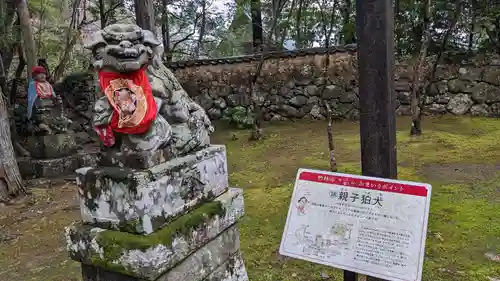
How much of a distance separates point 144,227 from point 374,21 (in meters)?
1.38

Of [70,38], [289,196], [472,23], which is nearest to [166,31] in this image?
[70,38]

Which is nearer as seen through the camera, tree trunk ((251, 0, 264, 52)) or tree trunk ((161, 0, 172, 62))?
tree trunk ((251, 0, 264, 52))

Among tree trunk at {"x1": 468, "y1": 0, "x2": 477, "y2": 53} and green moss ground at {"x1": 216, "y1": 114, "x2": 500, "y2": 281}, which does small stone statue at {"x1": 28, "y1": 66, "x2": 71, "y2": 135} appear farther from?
tree trunk at {"x1": 468, "y1": 0, "x2": 477, "y2": 53}

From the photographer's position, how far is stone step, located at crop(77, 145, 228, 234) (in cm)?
176

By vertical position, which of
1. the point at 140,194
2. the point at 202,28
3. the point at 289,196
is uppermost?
the point at 202,28

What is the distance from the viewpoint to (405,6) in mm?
8023

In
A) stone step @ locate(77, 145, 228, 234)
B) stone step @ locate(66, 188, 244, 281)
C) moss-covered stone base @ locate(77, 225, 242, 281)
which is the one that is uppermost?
stone step @ locate(77, 145, 228, 234)

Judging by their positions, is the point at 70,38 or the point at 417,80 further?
the point at 70,38

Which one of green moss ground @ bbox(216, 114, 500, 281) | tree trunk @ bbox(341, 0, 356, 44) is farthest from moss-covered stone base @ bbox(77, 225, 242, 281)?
tree trunk @ bbox(341, 0, 356, 44)

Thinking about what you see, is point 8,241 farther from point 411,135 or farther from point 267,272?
point 411,135

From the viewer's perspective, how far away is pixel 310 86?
8898mm

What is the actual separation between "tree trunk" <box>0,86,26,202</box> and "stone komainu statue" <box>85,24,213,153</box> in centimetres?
397

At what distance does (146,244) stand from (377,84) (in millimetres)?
1254

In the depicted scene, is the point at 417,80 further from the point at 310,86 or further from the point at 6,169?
the point at 6,169
